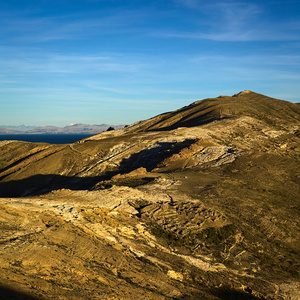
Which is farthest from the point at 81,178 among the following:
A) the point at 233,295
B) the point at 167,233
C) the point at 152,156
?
the point at 233,295

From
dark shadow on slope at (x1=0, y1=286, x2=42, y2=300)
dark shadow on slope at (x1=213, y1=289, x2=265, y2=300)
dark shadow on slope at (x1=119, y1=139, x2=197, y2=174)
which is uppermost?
dark shadow on slope at (x1=119, y1=139, x2=197, y2=174)

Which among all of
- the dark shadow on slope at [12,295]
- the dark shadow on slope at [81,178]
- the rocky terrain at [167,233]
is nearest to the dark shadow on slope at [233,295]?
the rocky terrain at [167,233]

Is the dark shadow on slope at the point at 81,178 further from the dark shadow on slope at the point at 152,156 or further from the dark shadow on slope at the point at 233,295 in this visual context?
the dark shadow on slope at the point at 233,295

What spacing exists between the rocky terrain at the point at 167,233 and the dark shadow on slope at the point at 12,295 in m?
0.03

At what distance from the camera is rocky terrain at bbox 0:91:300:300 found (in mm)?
12609

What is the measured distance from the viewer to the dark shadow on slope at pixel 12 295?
970 centimetres

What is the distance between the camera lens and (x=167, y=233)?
18812mm

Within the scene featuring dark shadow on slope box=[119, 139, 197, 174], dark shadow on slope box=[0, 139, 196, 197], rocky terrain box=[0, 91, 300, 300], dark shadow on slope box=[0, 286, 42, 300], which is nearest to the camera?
dark shadow on slope box=[0, 286, 42, 300]

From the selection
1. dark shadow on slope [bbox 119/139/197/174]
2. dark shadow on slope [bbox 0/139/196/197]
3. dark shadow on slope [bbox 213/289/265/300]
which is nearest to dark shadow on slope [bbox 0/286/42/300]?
dark shadow on slope [bbox 213/289/265/300]

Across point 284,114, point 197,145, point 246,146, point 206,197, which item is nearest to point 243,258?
point 206,197

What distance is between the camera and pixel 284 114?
215 feet

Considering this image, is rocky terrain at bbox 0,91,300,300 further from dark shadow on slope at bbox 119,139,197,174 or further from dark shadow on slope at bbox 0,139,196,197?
dark shadow on slope at bbox 119,139,197,174

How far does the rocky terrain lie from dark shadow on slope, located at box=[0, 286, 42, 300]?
0.03 meters

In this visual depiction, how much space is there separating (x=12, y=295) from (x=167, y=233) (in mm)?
10582
